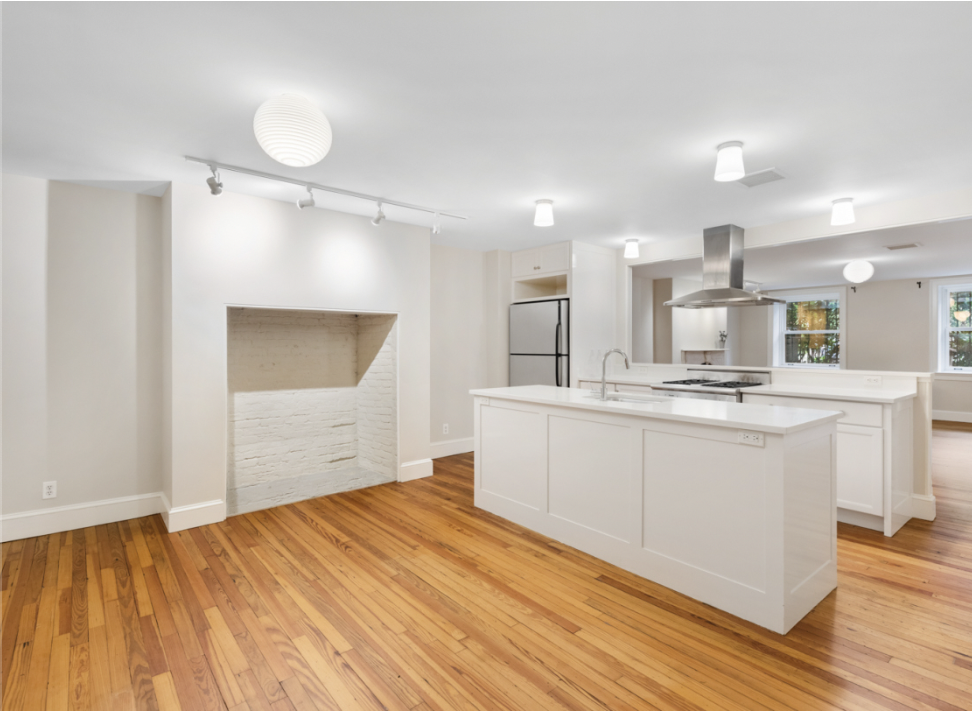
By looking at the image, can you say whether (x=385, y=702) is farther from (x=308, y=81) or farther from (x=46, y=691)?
(x=308, y=81)

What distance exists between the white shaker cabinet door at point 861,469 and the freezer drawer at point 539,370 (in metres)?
2.38

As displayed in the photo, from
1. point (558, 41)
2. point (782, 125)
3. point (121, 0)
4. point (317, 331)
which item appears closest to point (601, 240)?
point (782, 125)

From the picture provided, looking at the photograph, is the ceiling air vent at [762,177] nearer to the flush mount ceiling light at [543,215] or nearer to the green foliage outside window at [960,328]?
the flush mount ceiling light at [543,215]

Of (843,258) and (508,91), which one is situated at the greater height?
(508,91)

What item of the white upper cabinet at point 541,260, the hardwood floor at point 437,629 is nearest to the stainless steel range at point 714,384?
the hardwood floor at point 437,629

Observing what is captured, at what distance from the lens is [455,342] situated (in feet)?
18.0

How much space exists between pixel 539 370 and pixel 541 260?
1234 millimetres

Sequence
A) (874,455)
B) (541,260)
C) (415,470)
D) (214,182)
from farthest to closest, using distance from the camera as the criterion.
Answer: (541,260) → (415,470) → (874,455) → (214,182)

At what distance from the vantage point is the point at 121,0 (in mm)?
1525

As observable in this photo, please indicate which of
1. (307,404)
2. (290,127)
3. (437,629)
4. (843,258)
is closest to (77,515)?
(307,404)

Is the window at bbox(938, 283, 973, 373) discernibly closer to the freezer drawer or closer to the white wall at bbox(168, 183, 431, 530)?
the freezer drawer

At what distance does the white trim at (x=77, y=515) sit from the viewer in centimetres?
311

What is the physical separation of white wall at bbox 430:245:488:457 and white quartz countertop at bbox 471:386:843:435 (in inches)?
84.3

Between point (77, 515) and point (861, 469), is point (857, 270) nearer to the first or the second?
point (861, 469)
